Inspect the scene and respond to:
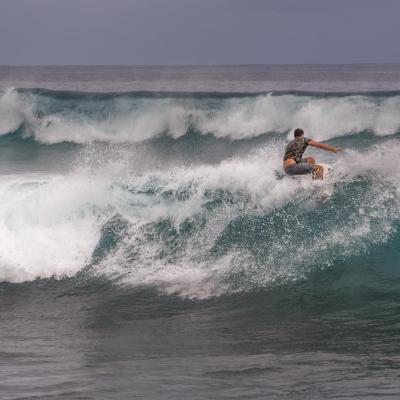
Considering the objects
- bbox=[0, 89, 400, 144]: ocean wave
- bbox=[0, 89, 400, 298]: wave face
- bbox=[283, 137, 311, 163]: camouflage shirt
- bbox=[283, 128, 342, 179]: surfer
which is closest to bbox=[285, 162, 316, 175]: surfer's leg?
bbox=[283, 128, 342, 179]: surfer

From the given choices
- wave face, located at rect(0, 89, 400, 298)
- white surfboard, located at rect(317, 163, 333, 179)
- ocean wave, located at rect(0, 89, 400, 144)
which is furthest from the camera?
ocean wave, located at rect(0, 89, 400, 144)

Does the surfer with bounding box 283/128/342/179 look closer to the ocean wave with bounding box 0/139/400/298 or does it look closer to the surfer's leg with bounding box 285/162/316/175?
the surfer's leg with bounding box 285/162/316/175

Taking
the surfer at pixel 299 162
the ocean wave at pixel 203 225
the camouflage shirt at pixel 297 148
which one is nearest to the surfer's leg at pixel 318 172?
the surfer at pixel 299 162

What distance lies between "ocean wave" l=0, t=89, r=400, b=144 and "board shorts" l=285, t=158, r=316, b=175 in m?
16.7

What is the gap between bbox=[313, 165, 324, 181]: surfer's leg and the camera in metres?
12.9

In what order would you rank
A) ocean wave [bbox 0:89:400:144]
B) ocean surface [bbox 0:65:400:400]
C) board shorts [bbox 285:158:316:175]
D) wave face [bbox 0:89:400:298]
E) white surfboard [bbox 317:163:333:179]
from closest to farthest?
ocean surface [bbox 0:65:400:400] → wave face [bbox 0:89:400:298] → board shorts [bbox 285:158:316:175] → white surfboard [bbox 317:163:333:179] → ocean wave [bbox 0:89:400:144]

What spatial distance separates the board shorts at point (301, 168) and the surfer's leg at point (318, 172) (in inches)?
2.1

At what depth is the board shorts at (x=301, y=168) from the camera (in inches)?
507

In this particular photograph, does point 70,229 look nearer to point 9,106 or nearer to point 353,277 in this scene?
point 353,277

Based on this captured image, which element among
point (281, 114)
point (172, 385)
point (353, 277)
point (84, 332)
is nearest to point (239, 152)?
point (281, 114)

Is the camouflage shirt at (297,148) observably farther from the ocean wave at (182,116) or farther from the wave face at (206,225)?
the ocean wave at (182,116)

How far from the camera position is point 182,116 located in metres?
31.4

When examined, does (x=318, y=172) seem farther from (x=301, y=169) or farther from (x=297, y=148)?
(x=297, y=148)

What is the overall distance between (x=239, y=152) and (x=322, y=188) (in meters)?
13.2
